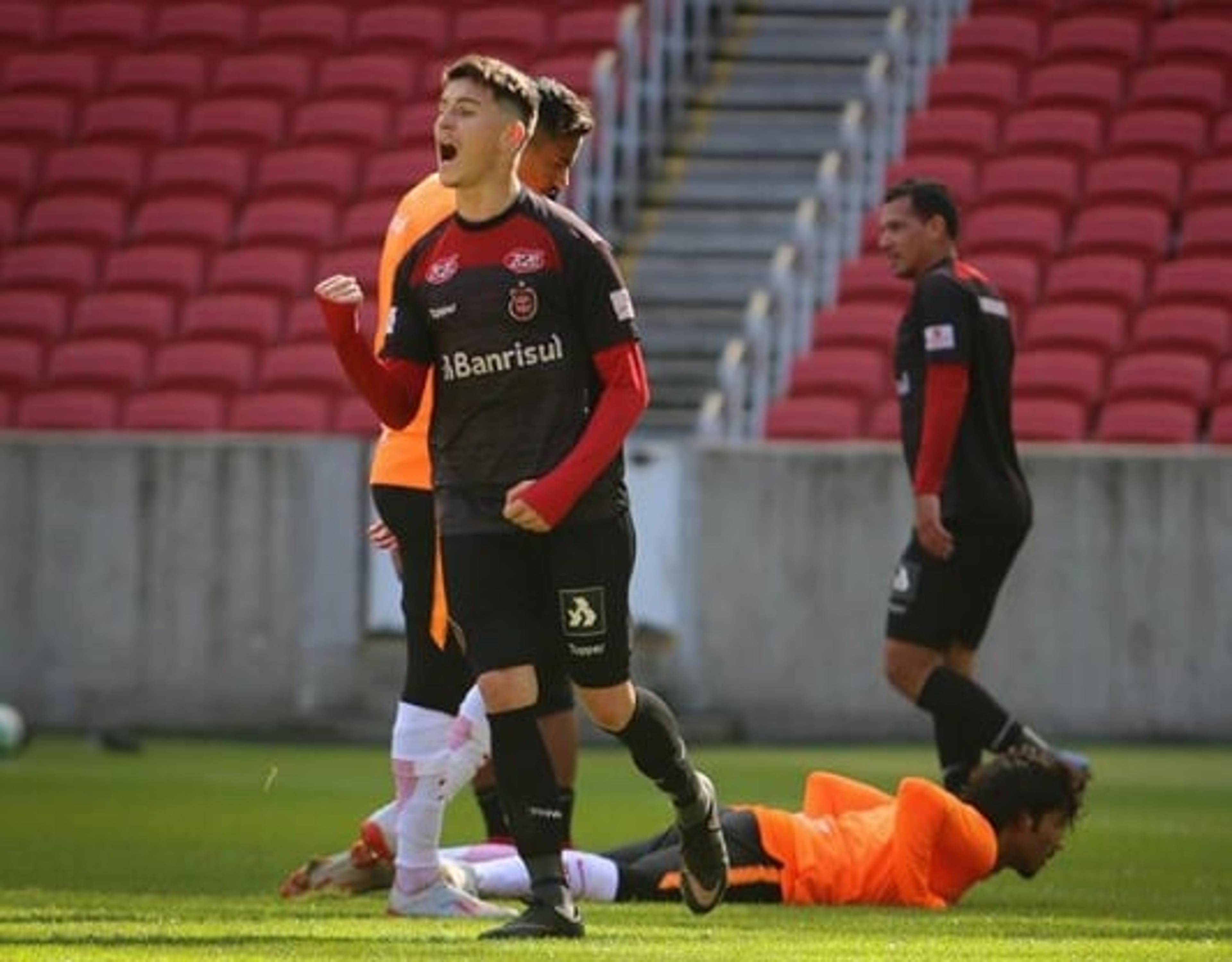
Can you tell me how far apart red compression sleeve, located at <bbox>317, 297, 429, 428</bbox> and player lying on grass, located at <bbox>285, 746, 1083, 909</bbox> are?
1.53 m

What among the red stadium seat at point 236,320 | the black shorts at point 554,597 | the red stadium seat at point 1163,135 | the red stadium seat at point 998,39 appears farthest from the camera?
the red stadium seat at point 998,39

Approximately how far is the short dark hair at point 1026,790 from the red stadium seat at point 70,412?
11610 millimetres

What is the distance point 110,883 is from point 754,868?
1.86 metres

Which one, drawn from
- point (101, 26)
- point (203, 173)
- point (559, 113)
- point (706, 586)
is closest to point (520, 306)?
point (559, 113)

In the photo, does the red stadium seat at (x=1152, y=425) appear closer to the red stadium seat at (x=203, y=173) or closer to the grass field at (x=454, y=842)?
the grass field at (x=454, y=842)

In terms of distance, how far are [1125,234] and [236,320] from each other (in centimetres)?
515

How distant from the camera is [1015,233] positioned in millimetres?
20953

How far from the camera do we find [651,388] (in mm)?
20391

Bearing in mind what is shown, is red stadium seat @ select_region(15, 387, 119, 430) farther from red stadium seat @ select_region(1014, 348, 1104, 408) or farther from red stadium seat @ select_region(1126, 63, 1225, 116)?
red stadium seat @ select_region(1126, 63, 1225, 116)

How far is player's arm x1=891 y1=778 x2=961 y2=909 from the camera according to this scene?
946cm

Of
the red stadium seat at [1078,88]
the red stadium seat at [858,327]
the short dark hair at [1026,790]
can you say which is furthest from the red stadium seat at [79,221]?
the short dark hair at [1026,790]

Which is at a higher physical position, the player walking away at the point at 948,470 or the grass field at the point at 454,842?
the player walking away at the point at 948,470

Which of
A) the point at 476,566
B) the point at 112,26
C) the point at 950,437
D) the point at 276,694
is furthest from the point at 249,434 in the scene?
the point at 476,566

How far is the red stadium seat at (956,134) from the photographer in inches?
869
